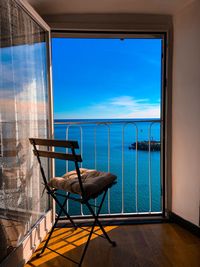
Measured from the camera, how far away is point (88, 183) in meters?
1.71

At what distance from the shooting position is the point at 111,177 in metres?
1.86

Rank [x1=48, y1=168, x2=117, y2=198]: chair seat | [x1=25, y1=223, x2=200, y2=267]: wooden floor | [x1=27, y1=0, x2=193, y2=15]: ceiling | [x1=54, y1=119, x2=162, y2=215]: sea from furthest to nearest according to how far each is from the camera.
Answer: [x1=54, y1=119, x2=162, y2=215]: sea
[x1=27, y1=0, x2=193, y2=15]: ceiling
[x1=25, y1=223, x2=200, y2=267]: wooden floor
[x1=48, y1=168, x2=117, y2=198]: chair seat

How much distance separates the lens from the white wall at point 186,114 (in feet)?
6.92

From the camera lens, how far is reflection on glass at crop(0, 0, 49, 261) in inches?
57.2

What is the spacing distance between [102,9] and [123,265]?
229 centimetres

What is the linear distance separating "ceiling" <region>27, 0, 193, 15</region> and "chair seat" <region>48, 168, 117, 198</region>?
61.5 inches

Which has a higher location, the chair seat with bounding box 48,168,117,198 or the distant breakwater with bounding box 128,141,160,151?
the distant breakwater with bounding box 128,141,160,151

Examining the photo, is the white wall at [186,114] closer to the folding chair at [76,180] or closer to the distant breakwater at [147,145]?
the distant breakwater at [147,145]

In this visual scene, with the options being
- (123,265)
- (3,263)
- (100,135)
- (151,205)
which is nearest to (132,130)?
(100,135)

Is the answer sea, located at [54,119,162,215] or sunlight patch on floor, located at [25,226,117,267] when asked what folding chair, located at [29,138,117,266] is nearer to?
sunlight patch on floor, located at [25,226,117,267]

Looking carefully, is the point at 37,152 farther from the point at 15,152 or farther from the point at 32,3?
the point at 32,3

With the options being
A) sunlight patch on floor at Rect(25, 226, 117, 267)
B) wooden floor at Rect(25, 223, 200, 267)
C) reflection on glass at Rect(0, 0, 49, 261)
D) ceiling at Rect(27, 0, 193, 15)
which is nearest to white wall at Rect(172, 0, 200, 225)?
ceiling at Rect(27, 0, 193, 15)

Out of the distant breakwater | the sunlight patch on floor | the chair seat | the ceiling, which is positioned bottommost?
the sunlight patch on floor

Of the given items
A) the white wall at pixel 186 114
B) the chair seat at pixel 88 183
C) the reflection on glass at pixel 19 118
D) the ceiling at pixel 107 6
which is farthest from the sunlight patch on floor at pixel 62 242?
the ceiling at pixel 107 6
